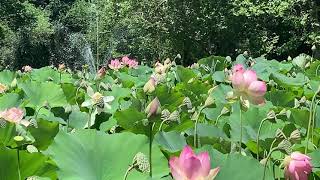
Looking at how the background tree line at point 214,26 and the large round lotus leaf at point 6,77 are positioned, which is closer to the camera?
the large round lotus leaf at point 6,77

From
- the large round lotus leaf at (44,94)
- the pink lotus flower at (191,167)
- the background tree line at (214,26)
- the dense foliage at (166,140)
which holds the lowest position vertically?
the background tree line at (214,26)

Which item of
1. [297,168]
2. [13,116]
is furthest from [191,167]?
[13,116]

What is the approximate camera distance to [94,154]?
35.6 inches

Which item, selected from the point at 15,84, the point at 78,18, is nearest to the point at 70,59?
the point at 78,18

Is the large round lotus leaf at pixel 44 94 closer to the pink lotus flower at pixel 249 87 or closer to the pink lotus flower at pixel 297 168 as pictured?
the pink lotus flower at pixel 249 87

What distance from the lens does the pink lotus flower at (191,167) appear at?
0.63 meters

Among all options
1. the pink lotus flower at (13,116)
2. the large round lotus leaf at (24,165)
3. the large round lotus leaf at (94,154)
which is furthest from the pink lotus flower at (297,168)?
the pink lotus flower at (13,116)

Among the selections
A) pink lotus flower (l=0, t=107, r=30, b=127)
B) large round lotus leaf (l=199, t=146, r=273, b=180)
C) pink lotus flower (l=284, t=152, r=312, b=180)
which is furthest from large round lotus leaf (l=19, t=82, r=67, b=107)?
pink lotus flower (l=284, t=152, r=312, b=180)

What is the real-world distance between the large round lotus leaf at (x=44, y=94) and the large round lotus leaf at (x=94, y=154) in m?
0.82

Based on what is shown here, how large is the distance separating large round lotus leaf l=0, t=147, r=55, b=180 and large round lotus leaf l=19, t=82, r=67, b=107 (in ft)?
2.62

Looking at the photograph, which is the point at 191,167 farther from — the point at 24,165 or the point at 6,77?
the point at 6,77

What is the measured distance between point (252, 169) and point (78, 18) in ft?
90.7

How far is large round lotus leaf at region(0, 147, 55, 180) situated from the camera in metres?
0.89

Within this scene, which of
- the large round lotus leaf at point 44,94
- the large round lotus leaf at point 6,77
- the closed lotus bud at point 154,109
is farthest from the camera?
the large round lotus leaf at point 6,77
